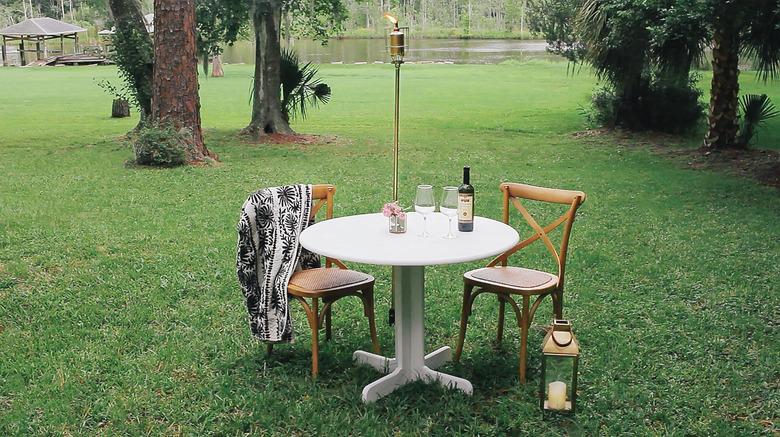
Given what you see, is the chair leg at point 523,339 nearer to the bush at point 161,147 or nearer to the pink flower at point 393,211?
the pink flower at point 393,211

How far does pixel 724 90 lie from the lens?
35.6 ft

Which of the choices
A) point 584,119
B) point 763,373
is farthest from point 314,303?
point 584,119

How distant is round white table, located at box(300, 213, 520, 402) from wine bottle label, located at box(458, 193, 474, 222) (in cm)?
5

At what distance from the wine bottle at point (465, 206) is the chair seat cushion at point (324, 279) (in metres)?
0.54

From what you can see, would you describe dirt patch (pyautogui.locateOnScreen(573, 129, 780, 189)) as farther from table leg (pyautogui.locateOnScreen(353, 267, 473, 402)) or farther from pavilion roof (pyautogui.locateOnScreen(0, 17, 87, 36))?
pavilion roof (pyautogui.locateOnScreen(0, 17, 87, 36))

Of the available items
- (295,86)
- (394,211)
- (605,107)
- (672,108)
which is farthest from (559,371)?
(605,107)

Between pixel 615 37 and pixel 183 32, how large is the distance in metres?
5.68

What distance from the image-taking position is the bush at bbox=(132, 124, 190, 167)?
1008cm

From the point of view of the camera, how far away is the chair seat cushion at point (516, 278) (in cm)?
374

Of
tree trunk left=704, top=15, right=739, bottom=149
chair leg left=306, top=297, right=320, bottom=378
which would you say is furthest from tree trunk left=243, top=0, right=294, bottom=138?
chair leg left=306, top=297, right=320, bottom=378

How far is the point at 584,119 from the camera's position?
52.0 feet

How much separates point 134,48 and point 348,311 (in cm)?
830

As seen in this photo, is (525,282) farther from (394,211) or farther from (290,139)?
(290,139)

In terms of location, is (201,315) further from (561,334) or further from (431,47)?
(431,47)
